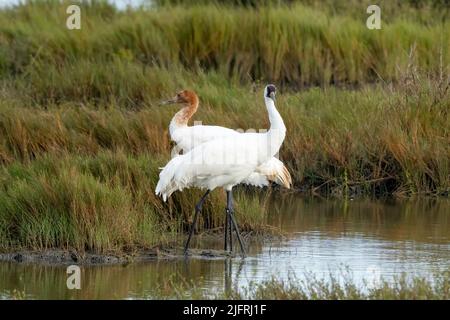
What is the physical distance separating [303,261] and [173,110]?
16.1 ft

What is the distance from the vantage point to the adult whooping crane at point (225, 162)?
1101 cm

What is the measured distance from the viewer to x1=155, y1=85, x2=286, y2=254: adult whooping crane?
1101 centimetres

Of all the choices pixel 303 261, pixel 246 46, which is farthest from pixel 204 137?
pixel 246 46

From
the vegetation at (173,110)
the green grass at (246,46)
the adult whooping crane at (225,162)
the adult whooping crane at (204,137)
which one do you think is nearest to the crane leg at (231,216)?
the adult whooping crane at (225,162)

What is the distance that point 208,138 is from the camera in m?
12.4

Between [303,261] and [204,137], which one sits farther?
[204,137]

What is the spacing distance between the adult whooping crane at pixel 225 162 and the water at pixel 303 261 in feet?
1.80

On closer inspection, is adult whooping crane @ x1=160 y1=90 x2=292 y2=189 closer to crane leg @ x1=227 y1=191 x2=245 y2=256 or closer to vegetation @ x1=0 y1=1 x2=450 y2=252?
vegetation @ x1=0 y1=1 x2=450 y2=252

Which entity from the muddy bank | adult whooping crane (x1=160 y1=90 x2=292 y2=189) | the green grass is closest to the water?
the muddy bank

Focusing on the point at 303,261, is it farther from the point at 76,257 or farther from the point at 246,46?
the point at 246,46

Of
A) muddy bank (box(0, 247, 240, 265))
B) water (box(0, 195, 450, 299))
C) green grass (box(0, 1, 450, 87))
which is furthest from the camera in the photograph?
green grass (box(0, 1, 450, 87))

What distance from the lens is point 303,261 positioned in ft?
34.6

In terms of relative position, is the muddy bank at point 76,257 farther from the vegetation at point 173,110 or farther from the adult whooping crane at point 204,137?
the adult whooping crane at point 204,137

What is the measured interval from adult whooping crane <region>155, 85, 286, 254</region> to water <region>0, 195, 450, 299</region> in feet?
1.80
